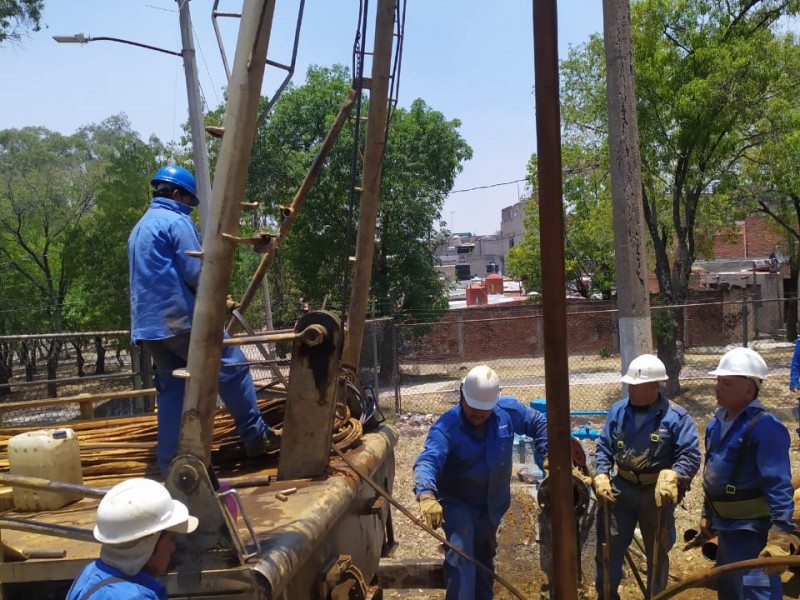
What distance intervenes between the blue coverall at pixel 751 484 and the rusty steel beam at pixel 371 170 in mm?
2057

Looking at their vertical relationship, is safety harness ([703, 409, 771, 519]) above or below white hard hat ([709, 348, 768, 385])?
below

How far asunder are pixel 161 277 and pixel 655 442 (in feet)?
9.58

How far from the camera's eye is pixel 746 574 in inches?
152

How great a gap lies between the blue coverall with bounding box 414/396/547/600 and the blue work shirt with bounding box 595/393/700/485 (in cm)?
53

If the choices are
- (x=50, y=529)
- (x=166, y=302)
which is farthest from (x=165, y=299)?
(x=50, y=529)

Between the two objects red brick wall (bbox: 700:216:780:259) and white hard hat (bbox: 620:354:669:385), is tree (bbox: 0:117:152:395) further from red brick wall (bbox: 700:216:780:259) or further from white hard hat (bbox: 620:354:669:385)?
red brick wall (bbox: 700:216:780:259)

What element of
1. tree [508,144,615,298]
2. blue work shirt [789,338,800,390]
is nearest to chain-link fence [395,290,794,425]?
tree [508,144,615,298]

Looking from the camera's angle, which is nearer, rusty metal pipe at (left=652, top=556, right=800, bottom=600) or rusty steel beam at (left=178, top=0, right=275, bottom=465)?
rusty metal pipe at (left=652, top=556, right=800, bottom=600)

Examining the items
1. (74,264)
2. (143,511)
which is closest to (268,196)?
(74,264)

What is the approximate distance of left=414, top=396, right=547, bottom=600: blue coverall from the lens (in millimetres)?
4074

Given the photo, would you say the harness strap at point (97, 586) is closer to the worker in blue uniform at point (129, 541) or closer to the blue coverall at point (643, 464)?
the worker in blue uniform at point (129, 541)

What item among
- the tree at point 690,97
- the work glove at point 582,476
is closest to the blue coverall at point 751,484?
the work glove at point 582,476

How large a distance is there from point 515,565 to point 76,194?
2772cm

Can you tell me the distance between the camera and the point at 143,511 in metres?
2.16
